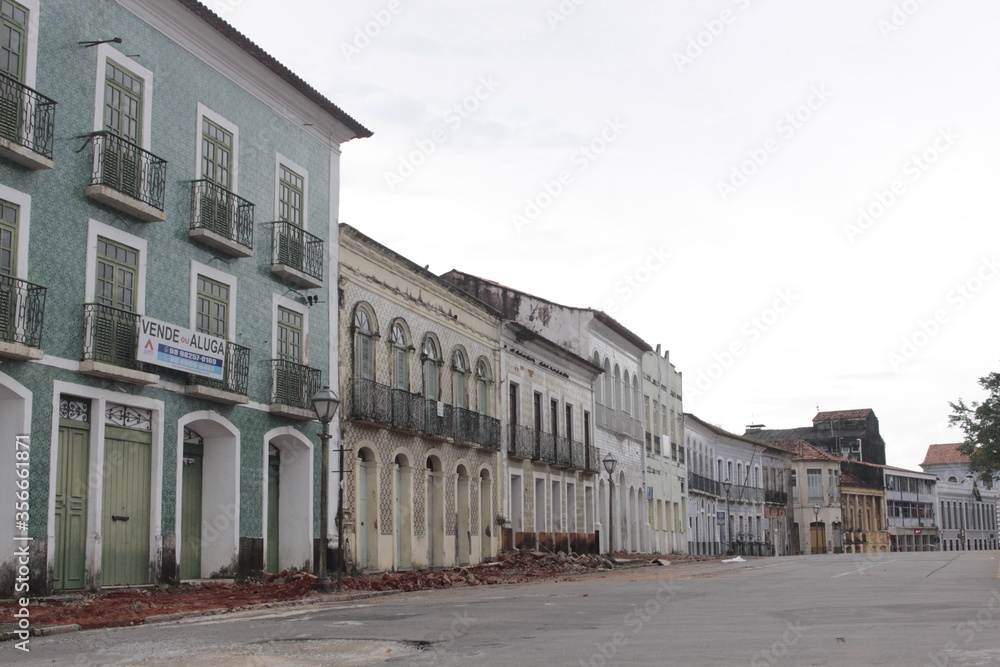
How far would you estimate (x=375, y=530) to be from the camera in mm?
25891

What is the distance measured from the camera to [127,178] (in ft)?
58.9

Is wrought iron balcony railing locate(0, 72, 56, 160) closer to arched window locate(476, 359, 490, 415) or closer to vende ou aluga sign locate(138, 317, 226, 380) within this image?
vende ou aluga sign locate(138, 317, 226, 380)

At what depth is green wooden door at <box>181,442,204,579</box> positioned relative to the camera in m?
20.2

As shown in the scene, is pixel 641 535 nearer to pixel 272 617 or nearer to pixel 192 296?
pixel 192 296

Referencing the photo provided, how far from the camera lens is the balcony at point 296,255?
2236 centimetres

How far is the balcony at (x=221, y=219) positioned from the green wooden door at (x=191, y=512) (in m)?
3.49

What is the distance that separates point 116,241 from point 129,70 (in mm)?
2746

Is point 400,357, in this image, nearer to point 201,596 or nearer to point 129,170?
point 129,170

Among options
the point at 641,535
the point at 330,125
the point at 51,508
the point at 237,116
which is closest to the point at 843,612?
the point at 51,508

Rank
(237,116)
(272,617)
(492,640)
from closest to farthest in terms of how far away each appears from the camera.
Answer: (492,640)
(272,617)
(237,116)

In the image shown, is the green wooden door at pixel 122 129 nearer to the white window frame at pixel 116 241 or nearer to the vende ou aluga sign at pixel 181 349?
the white window frame at pixel 116 241

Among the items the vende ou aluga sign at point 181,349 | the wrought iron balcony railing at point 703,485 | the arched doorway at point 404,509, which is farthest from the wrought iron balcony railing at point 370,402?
the wrought iron balcony railing at point 703,485

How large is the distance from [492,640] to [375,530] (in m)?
15.9

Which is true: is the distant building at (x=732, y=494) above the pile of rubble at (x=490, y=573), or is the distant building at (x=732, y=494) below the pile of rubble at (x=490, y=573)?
above
